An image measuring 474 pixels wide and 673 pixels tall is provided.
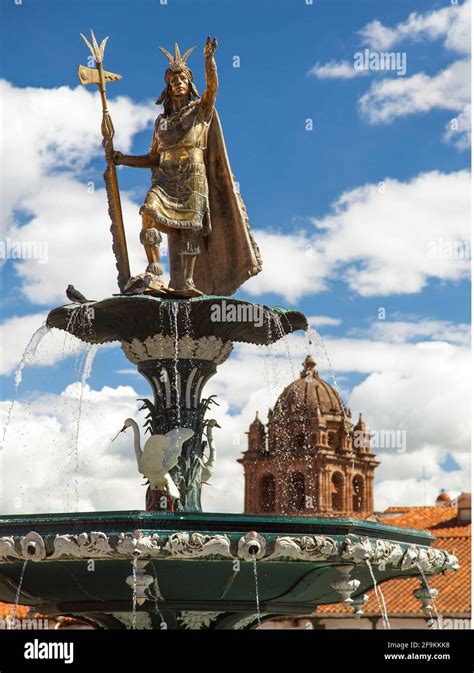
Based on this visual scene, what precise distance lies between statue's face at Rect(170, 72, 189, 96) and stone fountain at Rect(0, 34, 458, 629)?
0.02m

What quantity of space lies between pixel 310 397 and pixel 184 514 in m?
78.1

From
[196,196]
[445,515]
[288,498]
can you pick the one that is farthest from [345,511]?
[196,196]

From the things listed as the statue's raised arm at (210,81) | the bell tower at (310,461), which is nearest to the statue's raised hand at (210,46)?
the statue's raised arm at (210,81)

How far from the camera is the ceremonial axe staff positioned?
13.2 metres

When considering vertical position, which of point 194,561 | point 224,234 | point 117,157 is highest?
point 117,157

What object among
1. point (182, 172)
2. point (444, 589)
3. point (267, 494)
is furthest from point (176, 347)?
point (267, 494)

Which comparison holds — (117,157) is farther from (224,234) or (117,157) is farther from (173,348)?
(173,348)

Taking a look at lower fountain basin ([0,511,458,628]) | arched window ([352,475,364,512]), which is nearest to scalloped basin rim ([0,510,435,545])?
lower fountain basin ([0,511,458,628])

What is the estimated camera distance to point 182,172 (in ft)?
42.2

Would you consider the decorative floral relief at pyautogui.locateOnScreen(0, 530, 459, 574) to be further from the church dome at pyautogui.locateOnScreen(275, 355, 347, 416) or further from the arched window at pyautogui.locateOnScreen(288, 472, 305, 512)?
the arched window at pyautogui.locateOnScreen(288, 472, 305, 512)

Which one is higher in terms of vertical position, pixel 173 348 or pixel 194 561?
pixel 173 348
